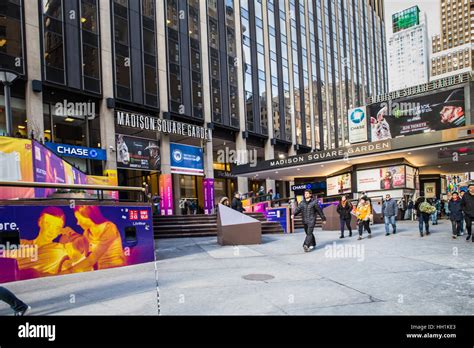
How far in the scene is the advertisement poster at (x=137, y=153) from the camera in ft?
81.4

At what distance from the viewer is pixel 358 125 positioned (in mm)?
36719

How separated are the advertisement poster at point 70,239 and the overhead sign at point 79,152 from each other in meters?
14.7

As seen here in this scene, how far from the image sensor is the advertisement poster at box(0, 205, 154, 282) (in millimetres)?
6508

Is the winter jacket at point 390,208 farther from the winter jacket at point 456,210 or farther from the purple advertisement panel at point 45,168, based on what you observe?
the purple advertisement panel at point 45,168

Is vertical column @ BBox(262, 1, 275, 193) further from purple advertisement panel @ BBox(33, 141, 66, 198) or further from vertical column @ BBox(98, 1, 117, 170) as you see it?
purple advertisement panel @ BBox(33, 141, 66, 198)

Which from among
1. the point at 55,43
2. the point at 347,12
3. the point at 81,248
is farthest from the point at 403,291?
the point at 347,12

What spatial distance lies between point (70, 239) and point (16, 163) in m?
2.20

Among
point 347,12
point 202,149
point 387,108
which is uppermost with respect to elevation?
point 347,12

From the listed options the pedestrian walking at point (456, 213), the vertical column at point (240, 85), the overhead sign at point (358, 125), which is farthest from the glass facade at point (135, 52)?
the overhead sign at point (358, 125)

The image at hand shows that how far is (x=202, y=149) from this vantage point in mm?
31219

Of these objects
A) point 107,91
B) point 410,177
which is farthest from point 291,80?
point 107,91
